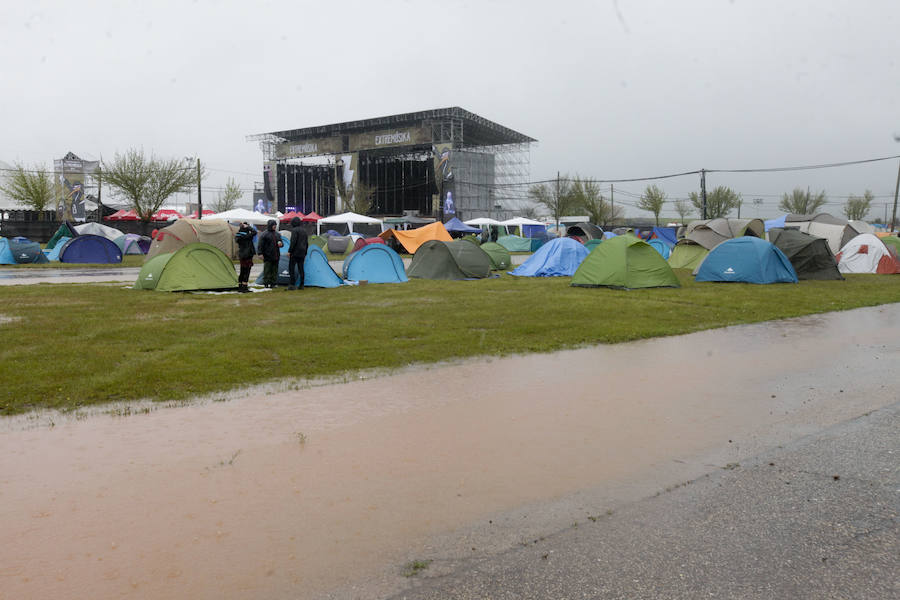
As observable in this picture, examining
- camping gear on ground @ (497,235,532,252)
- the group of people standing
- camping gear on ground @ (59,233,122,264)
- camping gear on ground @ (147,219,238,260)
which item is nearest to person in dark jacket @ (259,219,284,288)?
the group of people standing

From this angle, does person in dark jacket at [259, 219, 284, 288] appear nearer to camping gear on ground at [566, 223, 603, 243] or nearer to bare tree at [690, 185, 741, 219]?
camping gear on ground at [566, 223, 603, 243]

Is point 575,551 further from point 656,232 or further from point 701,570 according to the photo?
point 656,232

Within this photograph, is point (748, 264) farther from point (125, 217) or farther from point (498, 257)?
point (125, 217)

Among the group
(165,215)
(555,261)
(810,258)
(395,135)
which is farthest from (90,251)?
(395,135)

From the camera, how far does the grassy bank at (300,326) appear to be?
7.71m

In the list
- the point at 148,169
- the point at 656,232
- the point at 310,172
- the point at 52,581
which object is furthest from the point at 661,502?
the point at 310,172

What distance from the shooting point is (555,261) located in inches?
970

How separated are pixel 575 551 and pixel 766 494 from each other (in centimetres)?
156

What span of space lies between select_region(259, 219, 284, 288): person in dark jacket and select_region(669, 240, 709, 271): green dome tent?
16822 mm

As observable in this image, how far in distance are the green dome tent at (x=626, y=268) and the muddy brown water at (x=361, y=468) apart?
1036 centimetres

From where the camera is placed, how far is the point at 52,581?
11.0ft

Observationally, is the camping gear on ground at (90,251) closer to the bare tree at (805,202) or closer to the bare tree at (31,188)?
the bare tree at (31,188)

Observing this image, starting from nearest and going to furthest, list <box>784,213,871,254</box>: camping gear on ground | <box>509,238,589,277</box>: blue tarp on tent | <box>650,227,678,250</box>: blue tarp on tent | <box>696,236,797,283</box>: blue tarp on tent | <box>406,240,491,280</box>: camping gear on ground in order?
<box>696,236,797,283</box>: blue tarp on tent, <box>406,240,491,280</box>: camping gear on ground, <box>509,238,589,277</box>: blue tarp on tent, <box>784,213,871,254</box>: camping gear on ground, <box>650,227,678,250</box>: blue tarp on tent

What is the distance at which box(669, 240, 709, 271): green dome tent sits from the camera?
27.8 meters
